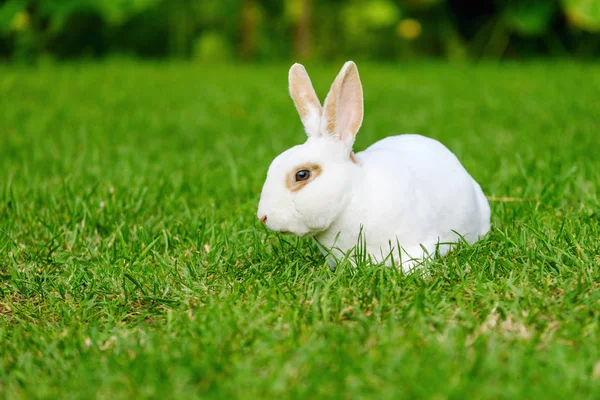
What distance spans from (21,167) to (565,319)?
2.75 metres

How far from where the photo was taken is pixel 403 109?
17.4 feet

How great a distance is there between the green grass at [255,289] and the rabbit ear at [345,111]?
1.21ft

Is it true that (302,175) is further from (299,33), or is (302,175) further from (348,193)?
(299,33)

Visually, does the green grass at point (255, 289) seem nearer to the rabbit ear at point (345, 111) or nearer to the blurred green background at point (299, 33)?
the rabbit ear at point (345, 111)

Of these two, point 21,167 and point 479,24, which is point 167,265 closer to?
point 21,167

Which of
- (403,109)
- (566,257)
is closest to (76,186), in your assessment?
(566,257)

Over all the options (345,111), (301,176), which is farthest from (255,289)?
(345,111)

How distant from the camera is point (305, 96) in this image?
211cm

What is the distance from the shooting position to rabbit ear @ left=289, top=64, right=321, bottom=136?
2.10 m

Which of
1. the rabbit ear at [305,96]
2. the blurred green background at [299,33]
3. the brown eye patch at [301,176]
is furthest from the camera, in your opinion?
the blurred green background at [299,33]

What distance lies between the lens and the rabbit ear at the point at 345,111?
6.66 feet

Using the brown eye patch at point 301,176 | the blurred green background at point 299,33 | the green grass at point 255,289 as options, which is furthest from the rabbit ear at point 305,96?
the blurred green background at point 299,33

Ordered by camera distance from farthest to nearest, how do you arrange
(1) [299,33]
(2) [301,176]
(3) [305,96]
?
1. (1) [299,33]
2. (3) [305,96]
3. (2) [301,176]

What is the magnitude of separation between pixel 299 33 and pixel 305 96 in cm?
674
